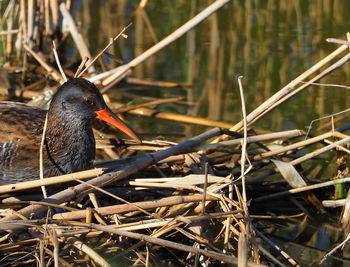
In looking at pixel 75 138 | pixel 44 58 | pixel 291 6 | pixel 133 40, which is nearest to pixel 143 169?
pixel 75 138

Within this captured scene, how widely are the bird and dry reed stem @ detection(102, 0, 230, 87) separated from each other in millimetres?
859

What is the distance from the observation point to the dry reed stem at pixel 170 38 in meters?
4.40

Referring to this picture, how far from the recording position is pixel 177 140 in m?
5.02

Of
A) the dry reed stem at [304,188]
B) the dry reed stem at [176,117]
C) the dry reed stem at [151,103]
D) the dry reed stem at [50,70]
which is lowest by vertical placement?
the dry reed stem at [304,188]

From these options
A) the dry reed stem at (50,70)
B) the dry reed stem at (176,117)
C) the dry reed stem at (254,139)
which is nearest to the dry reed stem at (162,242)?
the dry reed stem at (254,139)

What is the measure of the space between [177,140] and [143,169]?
1.02 meters

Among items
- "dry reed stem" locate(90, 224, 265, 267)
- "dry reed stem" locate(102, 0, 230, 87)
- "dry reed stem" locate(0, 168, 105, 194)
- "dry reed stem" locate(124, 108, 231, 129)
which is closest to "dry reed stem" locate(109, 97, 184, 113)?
"dry reed stem" locate(124, 108, 231, 129)

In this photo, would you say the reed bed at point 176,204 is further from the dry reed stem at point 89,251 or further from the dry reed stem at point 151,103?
the dry reed stem at point 151,103

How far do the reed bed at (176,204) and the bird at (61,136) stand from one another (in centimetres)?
11

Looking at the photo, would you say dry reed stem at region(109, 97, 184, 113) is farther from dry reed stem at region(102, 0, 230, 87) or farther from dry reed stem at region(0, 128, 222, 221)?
dry reed stem at region(0, 128, 222, 221)

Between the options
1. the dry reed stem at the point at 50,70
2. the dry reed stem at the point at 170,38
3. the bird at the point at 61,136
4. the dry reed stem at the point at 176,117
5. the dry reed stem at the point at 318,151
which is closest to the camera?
the bird at the point at 61,136

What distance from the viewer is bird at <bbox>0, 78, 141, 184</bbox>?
373cm

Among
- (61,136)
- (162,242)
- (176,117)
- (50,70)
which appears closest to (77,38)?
(50,70)

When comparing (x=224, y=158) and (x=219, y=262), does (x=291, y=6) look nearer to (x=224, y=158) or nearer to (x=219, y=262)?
(x=224, y=158)
